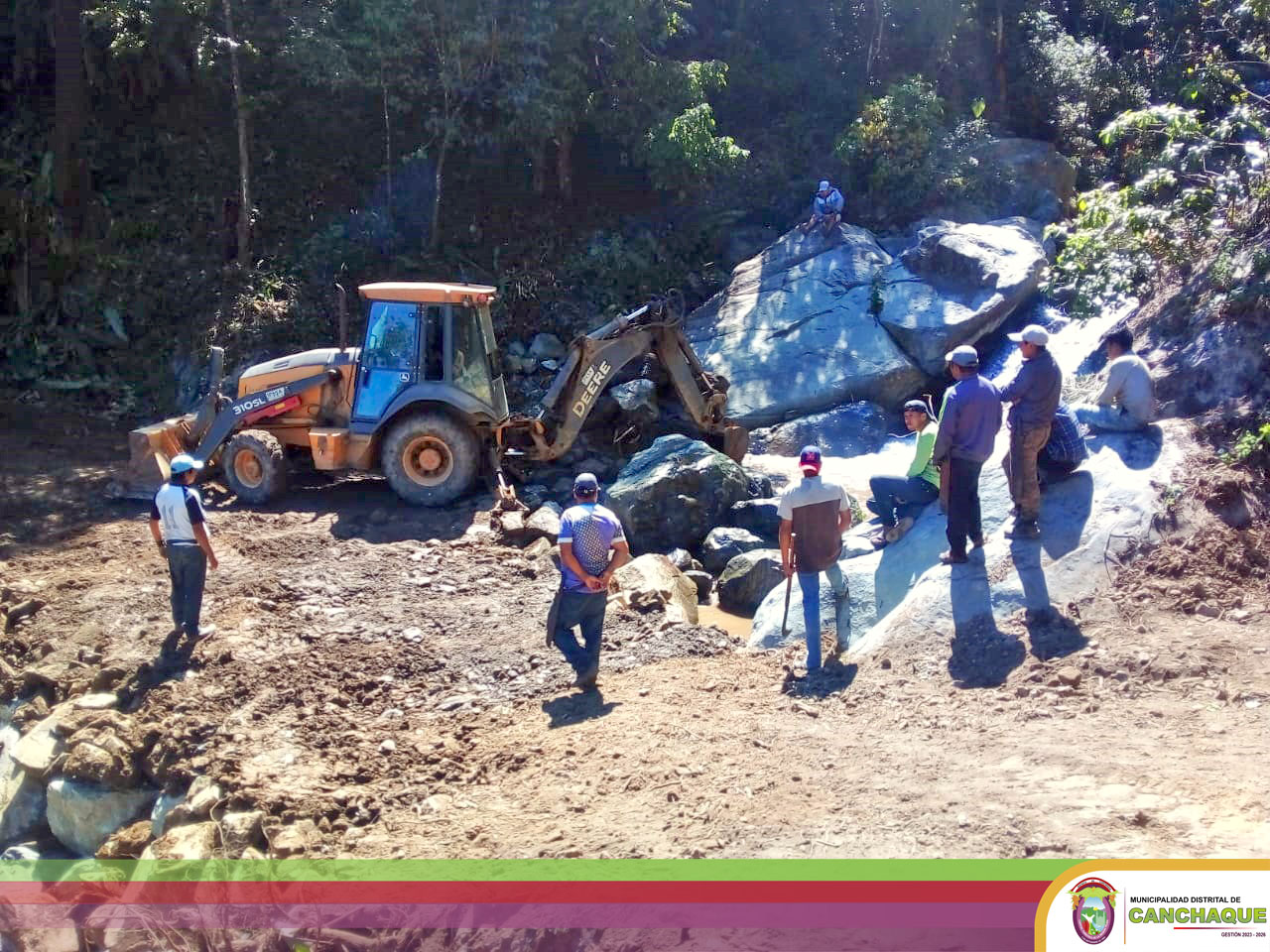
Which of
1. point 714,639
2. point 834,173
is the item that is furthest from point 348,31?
point 714,639

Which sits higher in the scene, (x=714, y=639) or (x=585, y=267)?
(x=585, y=267)

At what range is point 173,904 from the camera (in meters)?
6.48

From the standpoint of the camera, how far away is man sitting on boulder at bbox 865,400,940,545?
862cm

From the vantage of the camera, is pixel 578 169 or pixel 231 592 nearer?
pixel 231 592

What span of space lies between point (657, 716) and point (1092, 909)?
127 inches

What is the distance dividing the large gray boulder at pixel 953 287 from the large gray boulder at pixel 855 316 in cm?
1

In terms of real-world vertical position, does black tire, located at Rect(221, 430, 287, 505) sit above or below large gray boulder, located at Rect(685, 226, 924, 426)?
below

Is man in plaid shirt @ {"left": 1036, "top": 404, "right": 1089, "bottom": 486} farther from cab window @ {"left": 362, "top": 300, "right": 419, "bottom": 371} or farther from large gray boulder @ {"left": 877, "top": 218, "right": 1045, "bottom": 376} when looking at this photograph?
large gray boulder @ {"left": 877, "top": 218, "right": 1045, "bottom": 376}

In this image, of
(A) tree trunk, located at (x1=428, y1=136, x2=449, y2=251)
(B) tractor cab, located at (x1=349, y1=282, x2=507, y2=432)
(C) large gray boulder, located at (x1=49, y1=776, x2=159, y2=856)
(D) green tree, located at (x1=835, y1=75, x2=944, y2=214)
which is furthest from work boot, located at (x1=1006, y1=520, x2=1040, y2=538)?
(A) tree trunk, located at (x1=428, y1=136, x2=449, y2=251)

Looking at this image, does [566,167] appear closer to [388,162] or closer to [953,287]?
[388,162]

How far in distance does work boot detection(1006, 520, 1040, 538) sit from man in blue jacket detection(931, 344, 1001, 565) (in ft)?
1.22

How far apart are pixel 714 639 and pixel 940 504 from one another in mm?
1944

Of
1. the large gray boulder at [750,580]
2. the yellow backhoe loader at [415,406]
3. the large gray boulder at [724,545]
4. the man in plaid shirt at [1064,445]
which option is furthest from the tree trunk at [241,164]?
the man in plaid shirt at [1064,445]

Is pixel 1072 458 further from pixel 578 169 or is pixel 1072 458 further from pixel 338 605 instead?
pixel 578 169
